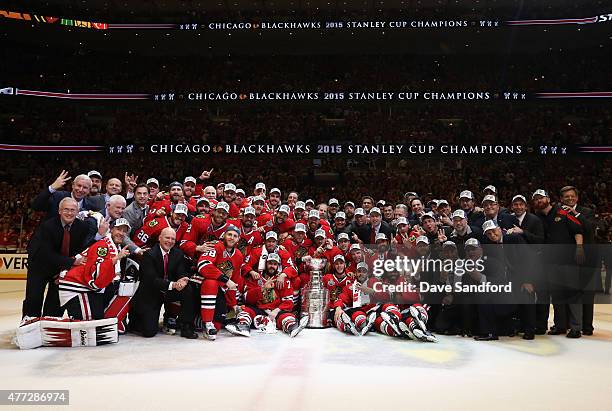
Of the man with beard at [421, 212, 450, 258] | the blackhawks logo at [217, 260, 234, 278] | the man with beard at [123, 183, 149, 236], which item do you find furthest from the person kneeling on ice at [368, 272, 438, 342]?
the man with beard at [123, 183, 149, 236]

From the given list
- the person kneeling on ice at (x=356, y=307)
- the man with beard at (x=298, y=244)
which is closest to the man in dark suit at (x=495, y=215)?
the person kneeling on ice at (x=356, y=307)

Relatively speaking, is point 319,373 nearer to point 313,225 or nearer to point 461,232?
point 461,232

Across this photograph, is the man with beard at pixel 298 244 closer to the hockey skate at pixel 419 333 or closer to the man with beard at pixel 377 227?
the man with beard at pixel 377 227

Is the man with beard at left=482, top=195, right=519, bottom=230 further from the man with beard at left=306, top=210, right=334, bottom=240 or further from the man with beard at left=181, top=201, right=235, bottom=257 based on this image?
the man with beard at left=181, top=201, right=235, bottom=257

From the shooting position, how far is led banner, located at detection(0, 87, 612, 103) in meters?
21.1

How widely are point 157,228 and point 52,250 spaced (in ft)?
4.62

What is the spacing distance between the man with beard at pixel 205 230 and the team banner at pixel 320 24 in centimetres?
1518

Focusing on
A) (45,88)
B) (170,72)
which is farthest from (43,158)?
(170,72)

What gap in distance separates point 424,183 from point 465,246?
15073mm

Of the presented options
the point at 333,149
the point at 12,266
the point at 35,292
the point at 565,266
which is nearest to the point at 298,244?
the point at 35,292

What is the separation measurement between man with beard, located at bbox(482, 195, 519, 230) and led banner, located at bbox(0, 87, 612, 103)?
595 inches

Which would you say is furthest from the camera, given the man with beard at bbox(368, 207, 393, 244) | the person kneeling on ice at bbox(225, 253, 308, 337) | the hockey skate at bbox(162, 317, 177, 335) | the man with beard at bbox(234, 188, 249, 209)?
the man with beard at bbox(234, 188, 249, 209)

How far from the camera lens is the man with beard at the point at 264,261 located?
6.93m

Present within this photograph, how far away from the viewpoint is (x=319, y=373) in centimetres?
459
